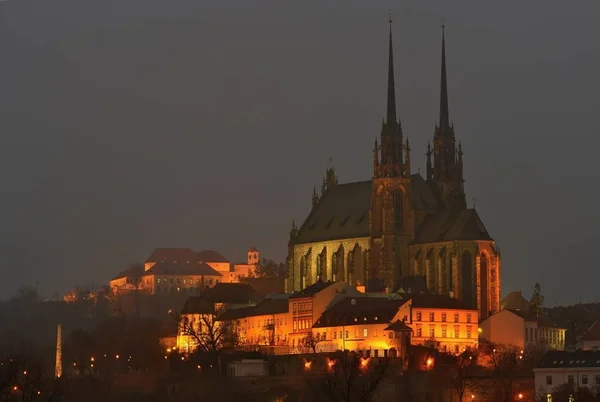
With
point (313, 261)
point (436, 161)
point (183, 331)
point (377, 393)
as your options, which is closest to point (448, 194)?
point (436, 161)

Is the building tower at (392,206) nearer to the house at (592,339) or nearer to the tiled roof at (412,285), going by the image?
the tiled roof at (412,285)

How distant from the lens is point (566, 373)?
109 metres

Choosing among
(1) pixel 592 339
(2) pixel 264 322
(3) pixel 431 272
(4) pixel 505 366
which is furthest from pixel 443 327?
(2) pixel 264 322

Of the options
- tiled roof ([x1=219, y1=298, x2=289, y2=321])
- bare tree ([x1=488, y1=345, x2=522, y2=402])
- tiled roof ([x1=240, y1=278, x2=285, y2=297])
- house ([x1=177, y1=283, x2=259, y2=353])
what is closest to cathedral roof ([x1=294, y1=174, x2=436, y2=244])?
house ([x1=177, y1=283, x2=259, y2=353])

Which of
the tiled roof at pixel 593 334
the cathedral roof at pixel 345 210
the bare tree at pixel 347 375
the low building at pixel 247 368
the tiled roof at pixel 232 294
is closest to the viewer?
the bare tree at pixel 347 375

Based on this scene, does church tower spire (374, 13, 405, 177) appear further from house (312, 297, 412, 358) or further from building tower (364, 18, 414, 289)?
house (312, 297, 412, 358)

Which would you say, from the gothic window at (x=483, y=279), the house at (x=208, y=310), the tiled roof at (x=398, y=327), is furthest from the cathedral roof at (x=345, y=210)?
the tiled roof at (x=398, y=327)

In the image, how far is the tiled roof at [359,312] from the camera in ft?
418

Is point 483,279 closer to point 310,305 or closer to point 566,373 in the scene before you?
point 310,305

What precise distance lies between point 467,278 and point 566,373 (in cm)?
3153

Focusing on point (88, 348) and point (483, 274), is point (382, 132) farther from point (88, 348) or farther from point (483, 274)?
point (88, 348)

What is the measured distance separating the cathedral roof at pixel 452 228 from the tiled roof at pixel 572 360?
93.9 feet

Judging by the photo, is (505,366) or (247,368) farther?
(247,368)

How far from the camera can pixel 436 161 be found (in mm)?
149875
